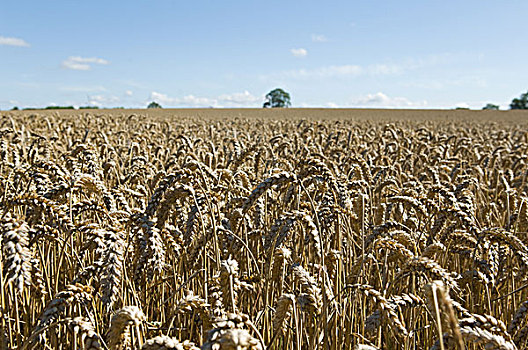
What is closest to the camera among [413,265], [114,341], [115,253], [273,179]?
[114,341]

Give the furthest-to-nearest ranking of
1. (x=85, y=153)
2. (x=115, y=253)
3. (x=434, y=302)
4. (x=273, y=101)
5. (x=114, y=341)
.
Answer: (x=273, y=101), (x=85, y=153), (x=115, y=253), (x=114, y=341), (x=434, y=302)

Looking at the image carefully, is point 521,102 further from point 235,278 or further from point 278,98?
point 235,278

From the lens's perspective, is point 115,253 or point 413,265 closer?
point 115,253

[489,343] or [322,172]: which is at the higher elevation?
[322,172]

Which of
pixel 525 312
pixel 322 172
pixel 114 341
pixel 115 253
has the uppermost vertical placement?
pixel 322 172

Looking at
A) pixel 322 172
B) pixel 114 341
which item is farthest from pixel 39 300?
pixel 322 172

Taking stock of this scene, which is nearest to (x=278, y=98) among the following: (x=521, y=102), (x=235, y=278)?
(x=521, y=102)

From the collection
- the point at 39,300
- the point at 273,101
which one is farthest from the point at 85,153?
the point at 273,101

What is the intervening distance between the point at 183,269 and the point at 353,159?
1.67 metres

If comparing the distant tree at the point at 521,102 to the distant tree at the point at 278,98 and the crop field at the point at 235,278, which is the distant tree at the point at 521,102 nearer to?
the distant tree at the point at 278,98

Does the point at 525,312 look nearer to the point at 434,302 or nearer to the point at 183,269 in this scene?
the point at 434,302

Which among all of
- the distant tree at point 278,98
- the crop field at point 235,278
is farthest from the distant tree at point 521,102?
the crop field at point 235,278

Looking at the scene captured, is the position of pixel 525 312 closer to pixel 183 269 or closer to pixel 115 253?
pixel 115 253

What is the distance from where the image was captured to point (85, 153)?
140 inches
